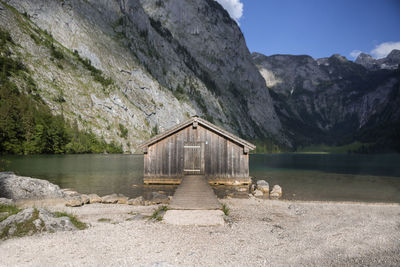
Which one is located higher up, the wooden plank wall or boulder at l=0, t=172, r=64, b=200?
the wooden plank wall

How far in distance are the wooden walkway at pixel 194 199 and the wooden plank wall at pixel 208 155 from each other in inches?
221

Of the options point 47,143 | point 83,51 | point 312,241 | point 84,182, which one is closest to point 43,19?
point 83,51

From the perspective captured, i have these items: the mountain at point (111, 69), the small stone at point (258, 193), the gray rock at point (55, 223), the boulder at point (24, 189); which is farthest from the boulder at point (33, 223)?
the mountain at point (111, 69)

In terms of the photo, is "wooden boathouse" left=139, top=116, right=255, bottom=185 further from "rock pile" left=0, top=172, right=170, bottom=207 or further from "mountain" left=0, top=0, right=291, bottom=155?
"mountain" left=0, top=0, right=291, bottom=155

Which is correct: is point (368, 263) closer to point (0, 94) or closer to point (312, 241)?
point (312, 241)

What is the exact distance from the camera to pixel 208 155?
23.6 metres

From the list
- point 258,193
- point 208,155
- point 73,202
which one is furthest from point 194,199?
point 208,155

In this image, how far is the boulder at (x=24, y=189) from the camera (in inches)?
651

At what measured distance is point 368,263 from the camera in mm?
6805

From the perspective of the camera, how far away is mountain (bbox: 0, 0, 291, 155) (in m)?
96.4

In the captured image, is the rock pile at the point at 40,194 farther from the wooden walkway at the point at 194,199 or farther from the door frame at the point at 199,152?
the door frame at the point at 199,152

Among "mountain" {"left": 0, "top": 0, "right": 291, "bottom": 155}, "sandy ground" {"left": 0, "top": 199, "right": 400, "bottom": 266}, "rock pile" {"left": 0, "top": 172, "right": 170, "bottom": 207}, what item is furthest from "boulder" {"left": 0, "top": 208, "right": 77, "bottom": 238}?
"mountain" {"left": 0, "top": 0, "right": 291, "bottom": 155}

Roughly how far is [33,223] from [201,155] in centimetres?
1551

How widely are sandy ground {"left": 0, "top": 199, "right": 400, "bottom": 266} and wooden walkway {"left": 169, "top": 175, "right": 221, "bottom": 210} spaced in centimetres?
176
